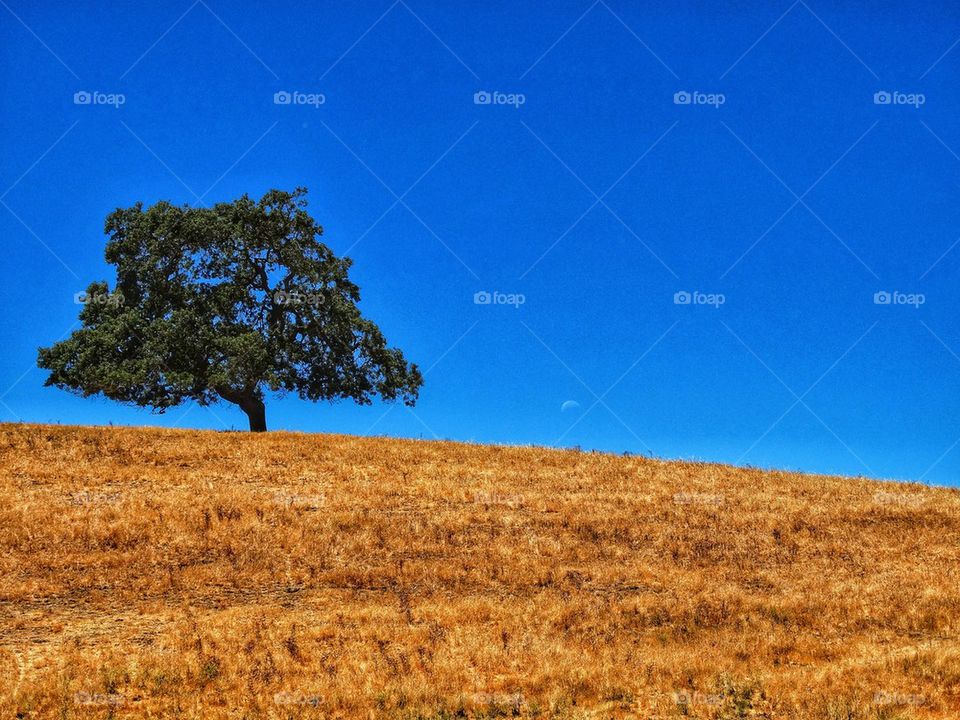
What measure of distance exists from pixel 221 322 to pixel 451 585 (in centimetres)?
2173

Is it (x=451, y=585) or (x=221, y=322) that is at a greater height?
(x=221, y=322)

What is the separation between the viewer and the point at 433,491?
26266 mm

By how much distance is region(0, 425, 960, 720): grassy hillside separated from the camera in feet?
43.7

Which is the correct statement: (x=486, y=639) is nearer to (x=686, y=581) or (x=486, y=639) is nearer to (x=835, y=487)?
(x=686, y=581)

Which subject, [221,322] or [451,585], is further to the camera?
[221,322]

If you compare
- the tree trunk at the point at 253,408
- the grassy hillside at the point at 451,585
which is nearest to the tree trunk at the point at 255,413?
the tree trunk at the point at 253,408

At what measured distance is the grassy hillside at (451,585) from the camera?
13320 millimetres

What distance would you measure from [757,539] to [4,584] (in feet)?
59.1

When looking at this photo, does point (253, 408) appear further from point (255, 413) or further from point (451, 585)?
point (451, 585)

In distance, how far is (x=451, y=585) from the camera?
1939 centimetres

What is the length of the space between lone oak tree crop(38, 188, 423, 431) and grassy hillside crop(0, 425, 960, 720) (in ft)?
16.7

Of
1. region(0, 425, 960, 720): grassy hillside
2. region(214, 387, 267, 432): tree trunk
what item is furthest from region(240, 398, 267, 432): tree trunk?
region(0, 425, 960, 720): grassy hillside

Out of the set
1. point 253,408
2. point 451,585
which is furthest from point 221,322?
point 451,585

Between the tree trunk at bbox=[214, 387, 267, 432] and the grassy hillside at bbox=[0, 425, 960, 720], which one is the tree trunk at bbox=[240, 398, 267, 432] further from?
the grassy hillside at bbox=[0, 425, 960, 720]
